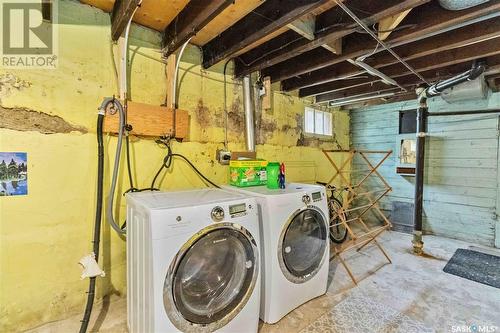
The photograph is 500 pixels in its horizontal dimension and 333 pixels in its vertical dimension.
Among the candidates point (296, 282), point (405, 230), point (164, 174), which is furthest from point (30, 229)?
point (405, 230)

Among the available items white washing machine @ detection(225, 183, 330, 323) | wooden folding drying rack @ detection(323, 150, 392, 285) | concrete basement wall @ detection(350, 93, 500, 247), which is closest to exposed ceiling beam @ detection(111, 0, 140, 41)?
white washing machine @ detection(225, 183, 330, 323)

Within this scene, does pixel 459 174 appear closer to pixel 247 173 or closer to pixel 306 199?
pixel 306 199

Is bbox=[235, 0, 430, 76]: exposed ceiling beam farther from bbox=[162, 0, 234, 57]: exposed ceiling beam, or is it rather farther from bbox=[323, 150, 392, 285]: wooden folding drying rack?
bbox=[323, 150, 392, 285]: wooden folding drying rack

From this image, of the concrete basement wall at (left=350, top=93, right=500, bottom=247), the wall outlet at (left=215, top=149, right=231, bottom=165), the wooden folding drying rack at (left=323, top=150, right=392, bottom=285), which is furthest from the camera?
the concrete basement wall at (left=350, top=93, right=500, bottom=247)

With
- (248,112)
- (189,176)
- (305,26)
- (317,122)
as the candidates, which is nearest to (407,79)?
(317,122)

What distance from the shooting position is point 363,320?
67.1 inches

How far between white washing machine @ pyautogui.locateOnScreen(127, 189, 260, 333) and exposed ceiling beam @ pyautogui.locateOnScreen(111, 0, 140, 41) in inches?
45.2

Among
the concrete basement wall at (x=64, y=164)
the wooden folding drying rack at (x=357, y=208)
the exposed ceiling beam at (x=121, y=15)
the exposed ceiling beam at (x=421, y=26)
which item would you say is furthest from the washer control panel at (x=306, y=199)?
the exposed ceiling beam at (x=121, y=15)

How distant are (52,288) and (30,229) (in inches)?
17.3

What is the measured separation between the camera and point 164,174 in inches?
82.0

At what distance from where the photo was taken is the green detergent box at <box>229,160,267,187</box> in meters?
2.05

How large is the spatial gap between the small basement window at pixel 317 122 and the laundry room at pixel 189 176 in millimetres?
957

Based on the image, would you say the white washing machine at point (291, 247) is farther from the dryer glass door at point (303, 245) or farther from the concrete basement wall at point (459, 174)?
the concrete basement wall at point (459, 174)

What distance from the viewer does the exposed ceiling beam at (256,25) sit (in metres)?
1.45
